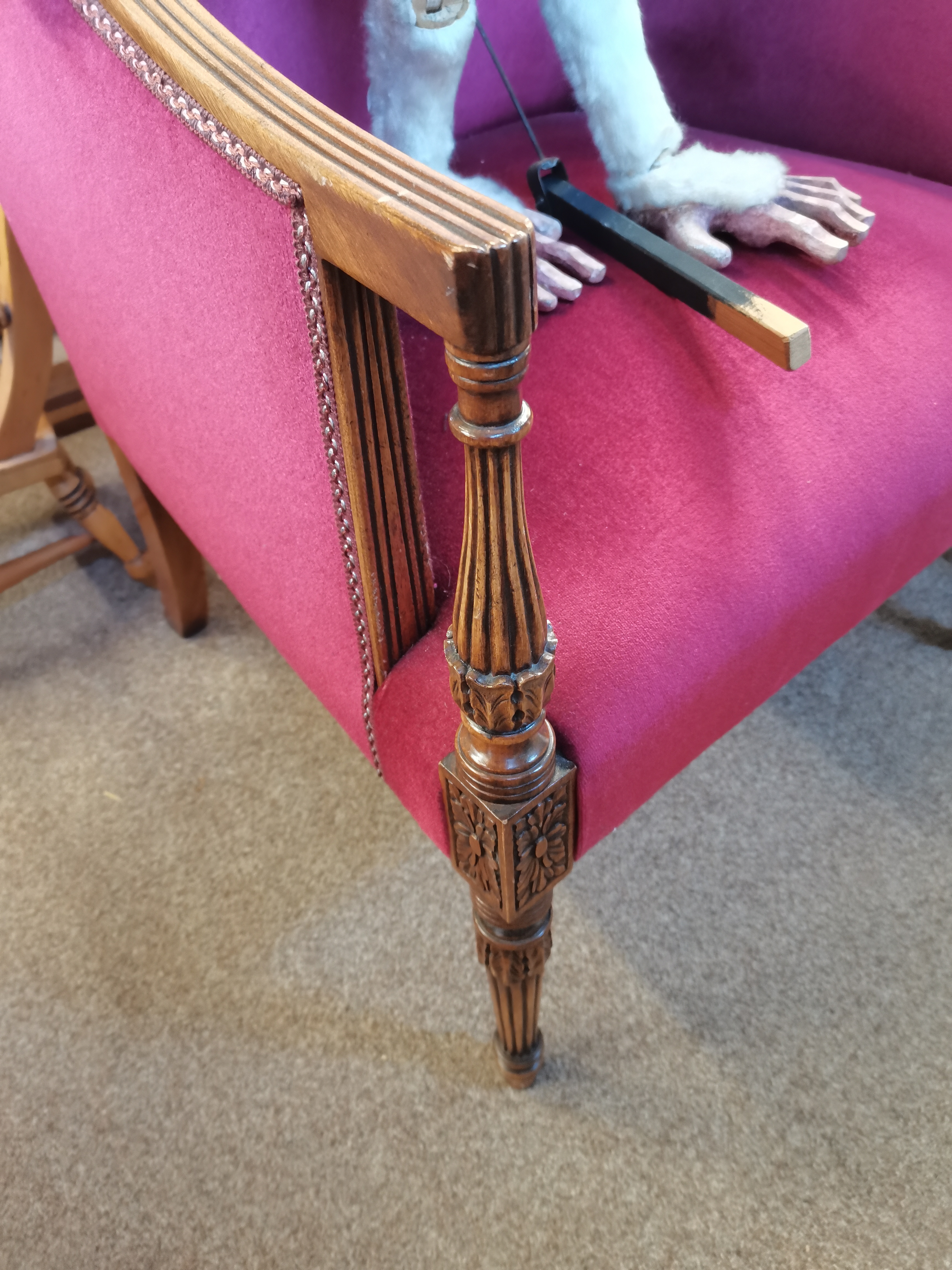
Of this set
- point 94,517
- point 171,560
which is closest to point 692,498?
point 171,560

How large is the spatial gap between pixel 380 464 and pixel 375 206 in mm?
133

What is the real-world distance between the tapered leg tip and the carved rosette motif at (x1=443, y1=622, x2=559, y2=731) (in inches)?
14.4

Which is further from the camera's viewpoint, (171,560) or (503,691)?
(171,560)

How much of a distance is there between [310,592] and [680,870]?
0.48 m

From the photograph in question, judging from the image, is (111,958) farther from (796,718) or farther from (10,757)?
(796,718)

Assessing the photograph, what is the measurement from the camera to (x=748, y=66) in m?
0.79

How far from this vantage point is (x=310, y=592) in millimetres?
527

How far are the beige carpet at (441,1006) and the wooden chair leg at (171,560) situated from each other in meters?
0.09

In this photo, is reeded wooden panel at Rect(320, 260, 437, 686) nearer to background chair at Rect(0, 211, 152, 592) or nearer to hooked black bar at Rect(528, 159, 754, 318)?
hooked black bar at Rect(528, 159, 754, 318)

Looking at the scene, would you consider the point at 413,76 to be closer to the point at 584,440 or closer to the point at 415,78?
the point at 415,78

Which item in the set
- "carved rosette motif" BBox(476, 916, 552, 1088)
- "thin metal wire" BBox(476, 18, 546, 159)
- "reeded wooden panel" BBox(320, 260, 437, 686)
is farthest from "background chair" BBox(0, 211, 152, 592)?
"carved rosette motif" BBox(476, 916, 552, 1088)

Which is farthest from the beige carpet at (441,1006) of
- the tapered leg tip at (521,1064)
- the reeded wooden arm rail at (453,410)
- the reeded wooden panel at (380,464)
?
the reeded wooden panel at (380,464)

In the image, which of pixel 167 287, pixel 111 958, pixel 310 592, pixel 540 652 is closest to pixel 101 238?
pixel 167 287

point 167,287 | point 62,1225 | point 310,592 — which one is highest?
point 167,287
